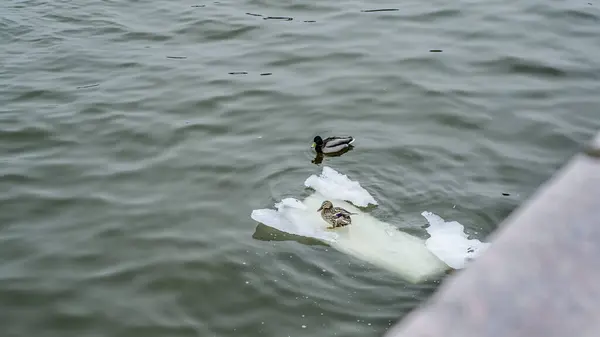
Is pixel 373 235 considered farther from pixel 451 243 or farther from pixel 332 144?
pixel 332 144

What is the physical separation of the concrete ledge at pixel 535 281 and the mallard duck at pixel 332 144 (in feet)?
18.3

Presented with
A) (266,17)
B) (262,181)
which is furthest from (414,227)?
(266,17)

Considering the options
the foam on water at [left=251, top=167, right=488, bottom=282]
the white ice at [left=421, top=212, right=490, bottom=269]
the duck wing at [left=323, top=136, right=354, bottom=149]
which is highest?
the duck wing at [left=323, top=136, right=354, bottom=149]

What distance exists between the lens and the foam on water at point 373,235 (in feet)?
16.4

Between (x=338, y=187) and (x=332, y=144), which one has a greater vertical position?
(x=332, y=144)

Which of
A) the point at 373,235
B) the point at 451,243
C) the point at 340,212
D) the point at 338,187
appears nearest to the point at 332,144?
the point at 338,187

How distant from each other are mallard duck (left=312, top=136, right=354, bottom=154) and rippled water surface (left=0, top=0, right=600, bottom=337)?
106mm

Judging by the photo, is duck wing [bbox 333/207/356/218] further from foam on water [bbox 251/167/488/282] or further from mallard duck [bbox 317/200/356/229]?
foam on water [bbox 251/167/488/282]

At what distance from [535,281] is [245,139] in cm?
624

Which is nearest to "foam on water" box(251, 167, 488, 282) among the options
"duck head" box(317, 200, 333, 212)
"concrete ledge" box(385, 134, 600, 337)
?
"duck head" box(317, 200, 333, 212)

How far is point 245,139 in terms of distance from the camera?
22.9ft

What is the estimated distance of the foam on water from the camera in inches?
197

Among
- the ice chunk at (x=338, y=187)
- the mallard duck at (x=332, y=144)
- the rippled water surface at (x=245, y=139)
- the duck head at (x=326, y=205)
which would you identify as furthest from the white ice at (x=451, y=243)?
the mallard duck at (x=332, y=144)

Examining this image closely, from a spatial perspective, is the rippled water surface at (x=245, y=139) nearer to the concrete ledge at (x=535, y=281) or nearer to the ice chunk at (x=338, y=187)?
the ice chunk at (x=338, y=187)
